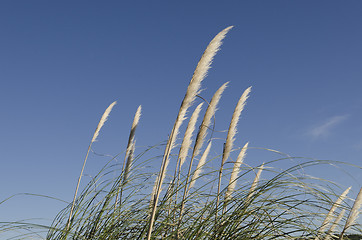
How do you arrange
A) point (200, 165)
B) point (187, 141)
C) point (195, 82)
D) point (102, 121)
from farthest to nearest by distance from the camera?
point (102, 121), point (200, 165), point (187, 141), point (195, 82)

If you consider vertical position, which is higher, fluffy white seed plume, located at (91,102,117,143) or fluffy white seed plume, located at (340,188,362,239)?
fluffy white seed plume, located at (91,102,117,143)

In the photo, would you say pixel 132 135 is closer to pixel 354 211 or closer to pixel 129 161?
pixel 129 161

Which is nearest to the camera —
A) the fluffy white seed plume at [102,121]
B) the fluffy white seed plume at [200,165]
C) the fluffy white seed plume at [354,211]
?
the fluffy white seed plume at [354,211]

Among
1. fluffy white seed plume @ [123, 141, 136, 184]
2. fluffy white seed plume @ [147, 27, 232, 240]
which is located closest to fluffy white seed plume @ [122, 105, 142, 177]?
fluffy white seed plume @ [123, 141, 136, 184]

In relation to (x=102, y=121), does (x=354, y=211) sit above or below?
below

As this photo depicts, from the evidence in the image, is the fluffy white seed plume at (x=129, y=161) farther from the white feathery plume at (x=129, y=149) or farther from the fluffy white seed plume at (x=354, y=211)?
the fluffy white seed plume at (x=354, y=211)

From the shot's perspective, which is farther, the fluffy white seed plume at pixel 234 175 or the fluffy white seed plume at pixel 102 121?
the fluffy white seed plume at pixel 102 121

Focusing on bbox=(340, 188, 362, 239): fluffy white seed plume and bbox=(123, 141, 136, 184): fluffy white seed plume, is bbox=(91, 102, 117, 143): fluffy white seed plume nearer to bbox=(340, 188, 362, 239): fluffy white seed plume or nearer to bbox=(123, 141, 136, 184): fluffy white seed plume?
bbox=(123, 141, 136, 184): fluffy white seed plume

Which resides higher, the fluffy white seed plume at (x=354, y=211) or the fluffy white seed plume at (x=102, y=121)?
the fluffy white seed plume at (x=102, y=121)

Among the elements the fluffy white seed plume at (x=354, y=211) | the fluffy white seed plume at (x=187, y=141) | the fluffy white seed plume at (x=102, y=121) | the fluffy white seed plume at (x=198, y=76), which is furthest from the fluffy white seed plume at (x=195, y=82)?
the fluffy white seed plume at (x=102, y=121)

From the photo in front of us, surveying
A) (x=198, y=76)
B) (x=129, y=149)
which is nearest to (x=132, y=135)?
(x=129, y=149)

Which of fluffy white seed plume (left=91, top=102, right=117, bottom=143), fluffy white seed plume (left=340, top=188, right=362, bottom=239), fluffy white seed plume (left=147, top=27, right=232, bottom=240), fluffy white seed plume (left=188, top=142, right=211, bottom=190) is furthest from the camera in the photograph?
fluffy white seed plume (left=91, top=102, right=117, bottom=143)

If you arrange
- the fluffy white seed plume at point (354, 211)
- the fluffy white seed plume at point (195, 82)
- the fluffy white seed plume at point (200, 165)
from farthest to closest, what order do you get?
1. the fluffy white seed plume at point (200, 165)
2. the fluffy white seed plume at point (354, 211)
3. the fluffy white seed plume at point (195, 82)

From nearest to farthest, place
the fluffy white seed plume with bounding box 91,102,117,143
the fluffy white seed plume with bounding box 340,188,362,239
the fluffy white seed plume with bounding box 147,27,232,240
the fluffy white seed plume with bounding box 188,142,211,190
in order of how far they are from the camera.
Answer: the fluffy white seed plume with bounding box 147,27,232,240 → the fluffy white seed plume with bounding box 340,188,362,239 → the fluffy white seed plume with bounding box 188,142,211,190 → the fluffy white seed plume with bounding box 91,102,117,143
